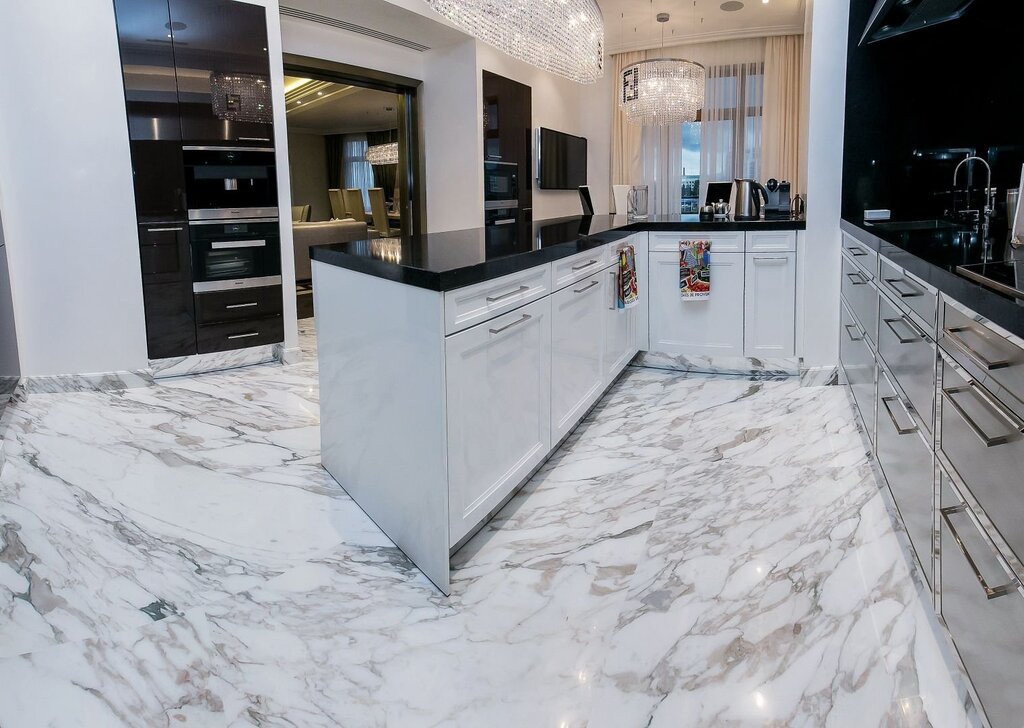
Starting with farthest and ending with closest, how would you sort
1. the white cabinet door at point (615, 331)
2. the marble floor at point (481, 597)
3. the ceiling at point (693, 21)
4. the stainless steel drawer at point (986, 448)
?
the ceiling at point (693, 21) → the white cabinet door at point (615, 331) → the marble floor at point (481, 597) → the stainless steel drawer at point (986, 448)

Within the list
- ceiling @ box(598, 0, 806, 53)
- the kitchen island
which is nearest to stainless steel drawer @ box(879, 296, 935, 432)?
the kitchen island

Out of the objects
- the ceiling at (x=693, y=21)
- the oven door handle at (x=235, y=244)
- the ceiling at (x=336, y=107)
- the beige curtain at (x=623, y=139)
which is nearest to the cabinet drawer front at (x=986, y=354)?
the oven door handle at (x=235, y=244)

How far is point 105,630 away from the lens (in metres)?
1.77

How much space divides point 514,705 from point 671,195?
327 inches

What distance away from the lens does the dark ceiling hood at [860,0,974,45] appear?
2768mm

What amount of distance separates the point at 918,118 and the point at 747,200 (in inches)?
42.7

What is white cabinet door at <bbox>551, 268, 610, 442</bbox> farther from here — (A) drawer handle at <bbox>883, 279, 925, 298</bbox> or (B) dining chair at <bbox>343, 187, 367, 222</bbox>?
(B) dining chair at <bbox>343, 187, 367, 222</bbox>

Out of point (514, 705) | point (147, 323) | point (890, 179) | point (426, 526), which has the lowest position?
point (514, 705)

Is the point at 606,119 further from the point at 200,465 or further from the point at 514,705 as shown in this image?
the point at 514,705

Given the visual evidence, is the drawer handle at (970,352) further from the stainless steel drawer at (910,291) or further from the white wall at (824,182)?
the white wall at (824,182)

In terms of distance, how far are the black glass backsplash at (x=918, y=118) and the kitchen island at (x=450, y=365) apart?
1.57m

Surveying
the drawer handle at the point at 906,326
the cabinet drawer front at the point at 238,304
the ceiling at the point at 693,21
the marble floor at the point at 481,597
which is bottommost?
the marble floor at the point at 481,597

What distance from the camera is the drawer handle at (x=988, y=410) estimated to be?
1.20 metres

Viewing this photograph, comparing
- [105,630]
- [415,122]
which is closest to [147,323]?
[105,630]
